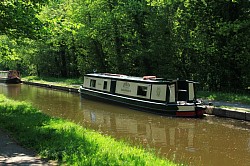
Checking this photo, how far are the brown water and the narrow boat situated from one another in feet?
1.38

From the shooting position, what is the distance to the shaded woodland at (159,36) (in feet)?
46.9

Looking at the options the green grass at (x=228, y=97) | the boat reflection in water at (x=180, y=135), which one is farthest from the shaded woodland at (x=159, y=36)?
the boat reflection in water at (x=180, y=135)

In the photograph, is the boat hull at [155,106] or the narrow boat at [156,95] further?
the narrow boat at [156,95]

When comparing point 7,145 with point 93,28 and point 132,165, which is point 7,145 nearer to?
point 132,165

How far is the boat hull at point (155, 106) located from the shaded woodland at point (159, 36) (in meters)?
4.52

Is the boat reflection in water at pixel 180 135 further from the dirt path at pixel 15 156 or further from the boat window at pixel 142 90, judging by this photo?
the dirt path at pixel 15 156

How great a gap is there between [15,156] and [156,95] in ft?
32.7

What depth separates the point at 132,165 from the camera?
18.6 ft

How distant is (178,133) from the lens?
11516mm

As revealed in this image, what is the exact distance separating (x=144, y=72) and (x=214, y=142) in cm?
1426

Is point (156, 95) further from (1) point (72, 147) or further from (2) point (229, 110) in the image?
(1) point (72, 147)

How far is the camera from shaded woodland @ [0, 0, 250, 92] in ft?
46.9

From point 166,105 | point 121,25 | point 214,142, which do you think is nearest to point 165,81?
point 166,105

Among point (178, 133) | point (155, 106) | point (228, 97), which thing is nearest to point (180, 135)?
point (178, 133)
